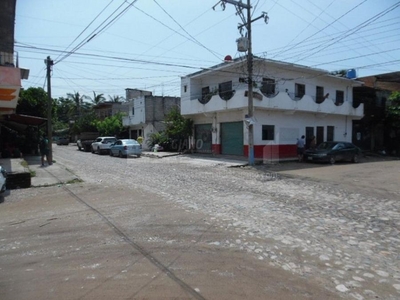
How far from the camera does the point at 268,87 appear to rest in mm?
22641

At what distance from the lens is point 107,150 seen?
29062 mm

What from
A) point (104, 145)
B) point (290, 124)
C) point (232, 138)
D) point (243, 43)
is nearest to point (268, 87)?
point (290, 124)

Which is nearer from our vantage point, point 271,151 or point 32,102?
point 271,151

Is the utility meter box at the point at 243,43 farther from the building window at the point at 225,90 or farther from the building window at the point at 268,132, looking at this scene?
the building window at the point at 268,132

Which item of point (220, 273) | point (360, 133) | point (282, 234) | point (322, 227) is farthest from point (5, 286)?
point (360, 133)

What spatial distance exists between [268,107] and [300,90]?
229 inches

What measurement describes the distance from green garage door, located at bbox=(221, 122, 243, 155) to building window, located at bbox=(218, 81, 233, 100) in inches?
88.1

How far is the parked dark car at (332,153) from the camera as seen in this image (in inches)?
778

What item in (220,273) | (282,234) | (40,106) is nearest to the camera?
(220,273)

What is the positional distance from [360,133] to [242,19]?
19135 millimetres

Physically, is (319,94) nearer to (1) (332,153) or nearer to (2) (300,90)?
(2) (300,90)

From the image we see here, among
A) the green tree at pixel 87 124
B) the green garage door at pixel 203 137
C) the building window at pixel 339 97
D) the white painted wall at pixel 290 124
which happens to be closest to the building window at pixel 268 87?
the white painted wall at pixel 290 124

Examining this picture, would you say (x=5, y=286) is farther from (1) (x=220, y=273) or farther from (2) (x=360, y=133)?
(2) (x=360, y=133)

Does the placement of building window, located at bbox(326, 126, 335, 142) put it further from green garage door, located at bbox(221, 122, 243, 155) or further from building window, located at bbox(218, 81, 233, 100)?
building window, located at bbox(218, 81, 233, 100)
